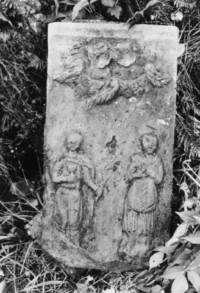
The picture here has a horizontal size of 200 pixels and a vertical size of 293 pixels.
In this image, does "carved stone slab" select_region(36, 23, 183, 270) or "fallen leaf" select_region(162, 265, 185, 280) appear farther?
"carved stone slab" select_region(36, 23, 183, 270)

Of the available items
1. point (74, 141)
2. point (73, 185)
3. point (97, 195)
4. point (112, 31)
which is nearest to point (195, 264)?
point (97, 195)

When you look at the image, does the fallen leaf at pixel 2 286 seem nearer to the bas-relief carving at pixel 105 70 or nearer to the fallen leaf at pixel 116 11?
the bas-relief carving at pixel 105 70

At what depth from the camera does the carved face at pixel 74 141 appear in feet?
9.75

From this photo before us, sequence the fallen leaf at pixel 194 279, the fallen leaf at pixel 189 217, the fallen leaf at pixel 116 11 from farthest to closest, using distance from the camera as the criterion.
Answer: the fallen leaf at pixel 116 11 < the fallen leaf at pixel 189 217 < the fallen leaf at pixel 194 279

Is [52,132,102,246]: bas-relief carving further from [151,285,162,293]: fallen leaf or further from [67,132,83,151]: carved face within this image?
[151,285,162,293]: fallen leaf

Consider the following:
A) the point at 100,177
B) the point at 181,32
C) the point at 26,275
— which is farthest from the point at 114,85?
the point at 26,275

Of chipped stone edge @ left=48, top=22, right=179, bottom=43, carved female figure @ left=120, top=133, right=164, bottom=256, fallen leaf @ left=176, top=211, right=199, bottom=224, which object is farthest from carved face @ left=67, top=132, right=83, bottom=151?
fallen leaf @ left=176, top=211, right=199, bottom=224

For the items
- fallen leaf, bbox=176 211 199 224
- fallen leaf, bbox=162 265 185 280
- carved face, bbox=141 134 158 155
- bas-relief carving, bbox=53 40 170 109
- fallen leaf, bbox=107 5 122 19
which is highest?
fallen leaf, bbox=107 5 122 19

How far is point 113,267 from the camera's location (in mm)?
3043

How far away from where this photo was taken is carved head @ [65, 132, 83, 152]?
2971 millimetres

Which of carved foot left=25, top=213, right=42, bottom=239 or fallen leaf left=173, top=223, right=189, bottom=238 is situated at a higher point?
fallen leaf left=173, top=223, right=189, bottom=238

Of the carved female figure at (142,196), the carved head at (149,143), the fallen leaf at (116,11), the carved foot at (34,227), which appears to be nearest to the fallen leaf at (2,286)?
the carved foot at (34,227)

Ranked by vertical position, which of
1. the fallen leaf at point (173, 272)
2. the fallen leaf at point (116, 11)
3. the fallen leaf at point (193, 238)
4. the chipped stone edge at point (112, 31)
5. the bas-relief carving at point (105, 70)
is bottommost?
the fallen leaf at point (173, 272)

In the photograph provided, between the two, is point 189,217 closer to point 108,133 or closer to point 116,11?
point 108,133
